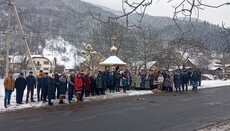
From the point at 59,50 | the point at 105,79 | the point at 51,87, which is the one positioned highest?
the point at 59,50

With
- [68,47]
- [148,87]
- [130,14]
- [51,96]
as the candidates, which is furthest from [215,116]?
[68,47]

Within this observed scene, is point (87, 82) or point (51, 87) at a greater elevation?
point (87, 82)

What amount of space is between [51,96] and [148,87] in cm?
1136

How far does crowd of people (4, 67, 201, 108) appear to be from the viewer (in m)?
18.4

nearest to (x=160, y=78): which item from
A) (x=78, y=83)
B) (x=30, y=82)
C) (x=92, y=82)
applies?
(x=92, y=82)

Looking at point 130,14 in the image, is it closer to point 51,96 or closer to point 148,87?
point 51,96

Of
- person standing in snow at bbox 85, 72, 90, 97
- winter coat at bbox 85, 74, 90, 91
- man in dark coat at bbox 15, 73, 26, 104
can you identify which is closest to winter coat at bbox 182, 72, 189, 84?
person standing in snow at bbox 85, 72, 90, 97

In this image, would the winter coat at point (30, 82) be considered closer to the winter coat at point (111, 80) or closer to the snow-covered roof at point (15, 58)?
the winter coat at point (111, 80)

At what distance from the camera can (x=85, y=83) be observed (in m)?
21.6

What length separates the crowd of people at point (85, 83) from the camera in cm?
1841

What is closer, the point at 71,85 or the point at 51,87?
the point at 51,87

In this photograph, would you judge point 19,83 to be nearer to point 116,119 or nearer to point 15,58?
point 116,119

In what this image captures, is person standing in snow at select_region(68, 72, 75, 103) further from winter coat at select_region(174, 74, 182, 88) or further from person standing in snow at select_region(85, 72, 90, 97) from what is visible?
winter coat at select_region(174, 74, 182, 88)

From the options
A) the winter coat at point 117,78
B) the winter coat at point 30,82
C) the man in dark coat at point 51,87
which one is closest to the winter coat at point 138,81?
the winter coat at point 117,78
